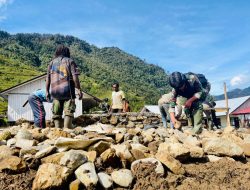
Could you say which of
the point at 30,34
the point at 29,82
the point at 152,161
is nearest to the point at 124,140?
the point at 152,161

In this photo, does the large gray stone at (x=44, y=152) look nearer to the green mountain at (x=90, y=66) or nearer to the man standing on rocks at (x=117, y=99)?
the man standing on rocks at (x=117, y=99)

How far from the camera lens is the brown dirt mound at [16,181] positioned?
3.09 m

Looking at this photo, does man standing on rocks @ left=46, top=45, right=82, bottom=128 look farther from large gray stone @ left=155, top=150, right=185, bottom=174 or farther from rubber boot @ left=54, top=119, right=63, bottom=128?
large gray stone @ left=155, top=150, right=185, bottom=174

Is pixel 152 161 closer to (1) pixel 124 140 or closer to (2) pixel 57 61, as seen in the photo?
(1) pixel 124 140

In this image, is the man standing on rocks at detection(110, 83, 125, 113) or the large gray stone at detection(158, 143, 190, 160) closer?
the large gray stone at detection(158, 143, 190, 160)

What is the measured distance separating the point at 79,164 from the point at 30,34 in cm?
17642

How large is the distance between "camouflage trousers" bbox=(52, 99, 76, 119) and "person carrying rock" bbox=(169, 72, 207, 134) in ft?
6.47

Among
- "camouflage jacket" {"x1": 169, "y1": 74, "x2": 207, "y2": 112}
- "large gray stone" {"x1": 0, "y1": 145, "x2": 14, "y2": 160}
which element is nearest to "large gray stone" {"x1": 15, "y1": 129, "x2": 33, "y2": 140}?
"large gray stone" {"x1": 0, "y1": 145, "x2": 14, "y2": 160}

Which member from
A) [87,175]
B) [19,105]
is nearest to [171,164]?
[87,175]

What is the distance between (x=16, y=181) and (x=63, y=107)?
121 inches

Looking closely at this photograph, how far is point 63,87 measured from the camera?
19.9ft

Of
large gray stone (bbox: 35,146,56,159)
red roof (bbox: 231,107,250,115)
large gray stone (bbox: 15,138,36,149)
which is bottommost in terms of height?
large gray stone (bbox: 35,146,56,159)

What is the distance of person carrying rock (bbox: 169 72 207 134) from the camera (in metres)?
6.71

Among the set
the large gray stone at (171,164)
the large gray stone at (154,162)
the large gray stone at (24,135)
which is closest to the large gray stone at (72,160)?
the large gray stone at (154,162)
